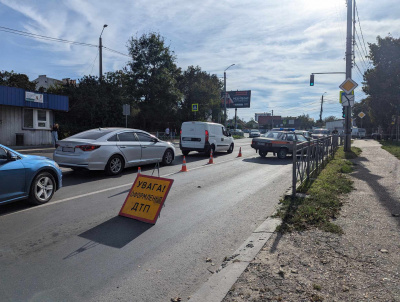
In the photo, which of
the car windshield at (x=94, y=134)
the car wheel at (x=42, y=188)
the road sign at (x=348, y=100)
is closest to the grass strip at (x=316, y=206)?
the car wheel at (x=42, y=188)

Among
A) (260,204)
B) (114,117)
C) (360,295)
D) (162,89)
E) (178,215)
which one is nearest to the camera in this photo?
(360,295)

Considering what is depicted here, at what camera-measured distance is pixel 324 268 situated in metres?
3.60

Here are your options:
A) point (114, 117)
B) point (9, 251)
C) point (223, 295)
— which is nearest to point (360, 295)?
point (223, 295)

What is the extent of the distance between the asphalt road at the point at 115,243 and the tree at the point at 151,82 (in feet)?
101

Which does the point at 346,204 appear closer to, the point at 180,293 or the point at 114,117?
the point at 180,293

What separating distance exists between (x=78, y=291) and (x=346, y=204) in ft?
17.3

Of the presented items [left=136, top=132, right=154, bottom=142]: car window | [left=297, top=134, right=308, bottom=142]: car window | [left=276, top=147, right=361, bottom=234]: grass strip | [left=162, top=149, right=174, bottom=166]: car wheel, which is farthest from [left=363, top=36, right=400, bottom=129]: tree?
[left=136, top=132, right=154, bottom=142]: car window

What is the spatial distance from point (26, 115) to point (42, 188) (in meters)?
18.3

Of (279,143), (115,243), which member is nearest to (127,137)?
(115,243)

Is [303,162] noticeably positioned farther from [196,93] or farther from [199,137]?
[196,93]

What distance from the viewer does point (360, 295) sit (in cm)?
301

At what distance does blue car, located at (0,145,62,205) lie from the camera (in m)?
5.64

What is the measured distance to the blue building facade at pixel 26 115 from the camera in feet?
67.3

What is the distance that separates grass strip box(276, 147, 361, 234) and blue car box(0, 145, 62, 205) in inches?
186
